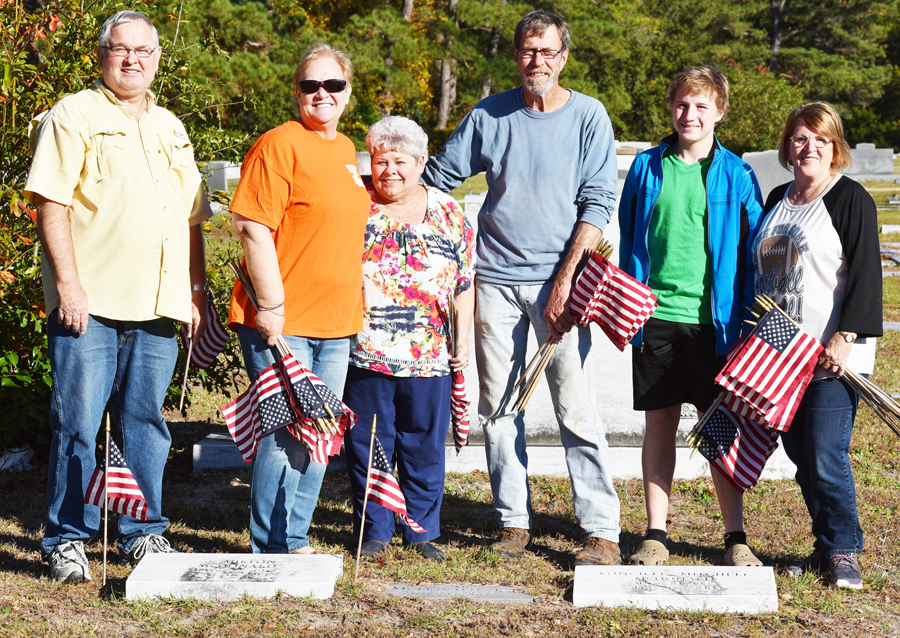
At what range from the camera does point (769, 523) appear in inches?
177

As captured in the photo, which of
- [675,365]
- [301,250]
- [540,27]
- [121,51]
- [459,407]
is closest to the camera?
[121,51]

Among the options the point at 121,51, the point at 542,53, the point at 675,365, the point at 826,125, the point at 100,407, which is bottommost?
the point at 100,407

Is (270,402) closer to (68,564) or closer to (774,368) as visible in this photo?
(68,564)

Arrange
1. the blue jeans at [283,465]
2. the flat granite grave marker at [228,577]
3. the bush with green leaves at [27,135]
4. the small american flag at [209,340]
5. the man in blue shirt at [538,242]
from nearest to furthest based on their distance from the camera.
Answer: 1. the flat granite grave marker at [228,577]
2. the blue jeans at [283,465]
3. the man in blue shirt at [538,242]
4. the small american flag at [209,340]
5. the bush with green leaves at [27,135]

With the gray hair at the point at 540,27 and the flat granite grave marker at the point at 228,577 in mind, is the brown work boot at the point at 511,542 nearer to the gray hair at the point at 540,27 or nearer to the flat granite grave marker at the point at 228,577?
the flat granite grave marker at the point at 228,577

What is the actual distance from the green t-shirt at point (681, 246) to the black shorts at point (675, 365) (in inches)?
2.2

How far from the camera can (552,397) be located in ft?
13.2

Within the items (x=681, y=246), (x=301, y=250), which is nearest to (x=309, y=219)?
(x=301, y=250)

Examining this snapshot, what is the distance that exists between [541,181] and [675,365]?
95 cm

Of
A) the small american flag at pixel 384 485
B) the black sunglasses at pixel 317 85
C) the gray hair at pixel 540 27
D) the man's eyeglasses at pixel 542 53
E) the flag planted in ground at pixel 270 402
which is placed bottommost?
the small american flag at pixel 384 485

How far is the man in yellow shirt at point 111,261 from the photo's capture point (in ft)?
11.1

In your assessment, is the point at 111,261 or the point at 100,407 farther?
the point at 100,407

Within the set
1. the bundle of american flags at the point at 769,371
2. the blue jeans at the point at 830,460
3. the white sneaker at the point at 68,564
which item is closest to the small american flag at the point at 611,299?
the bundle of american flags at the point at 769,371

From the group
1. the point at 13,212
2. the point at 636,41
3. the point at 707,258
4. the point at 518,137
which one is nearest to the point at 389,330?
the point at 518,137
